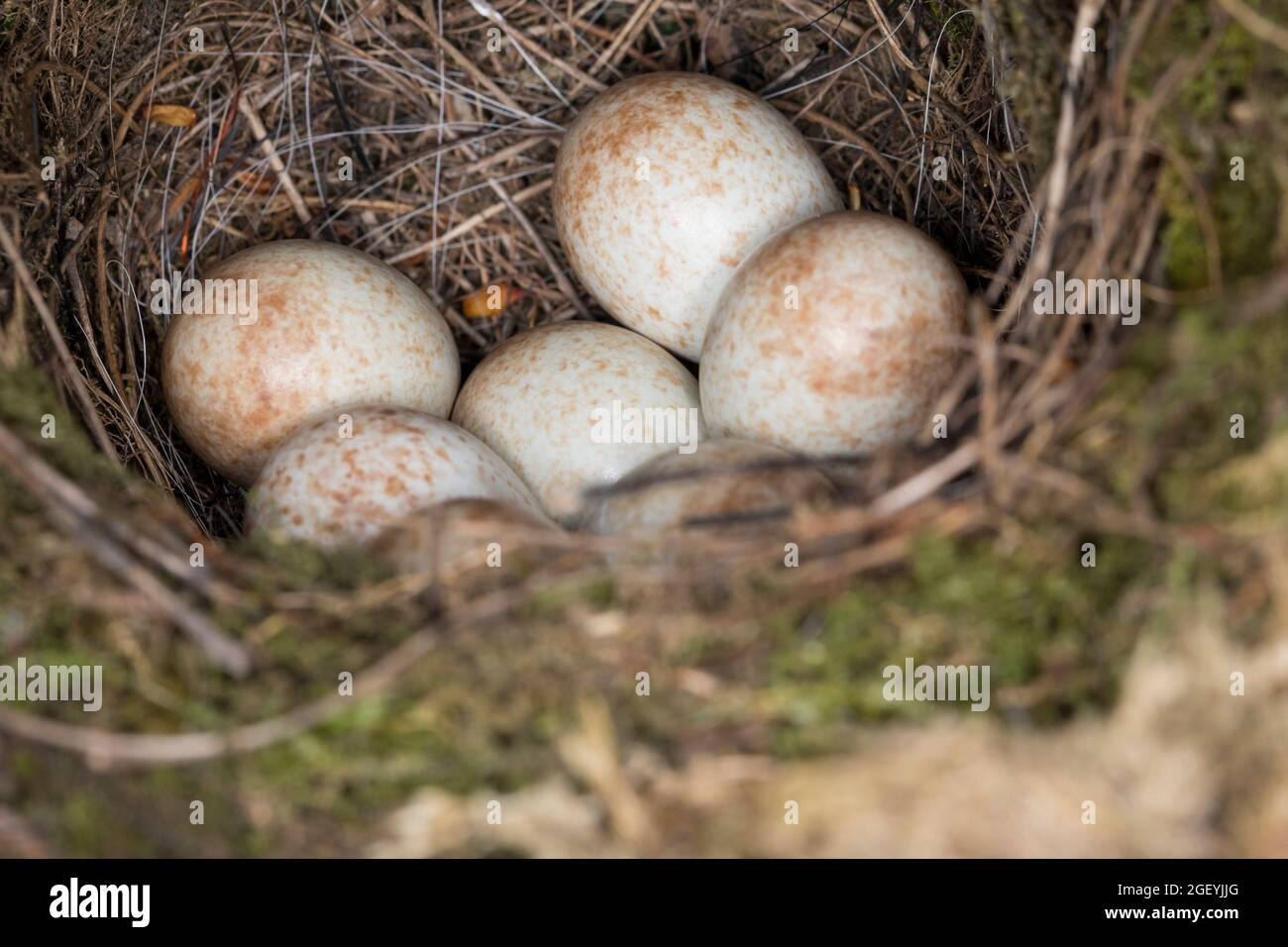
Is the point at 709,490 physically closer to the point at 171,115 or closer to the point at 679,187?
the point at 679,187

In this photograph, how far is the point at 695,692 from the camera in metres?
1.29

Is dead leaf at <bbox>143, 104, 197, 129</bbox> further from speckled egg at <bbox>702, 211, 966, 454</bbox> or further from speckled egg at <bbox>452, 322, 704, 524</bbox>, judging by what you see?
speckled egg at <bbox>702, 211, 966, 454</bbox>

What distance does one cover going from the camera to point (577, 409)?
217 cm

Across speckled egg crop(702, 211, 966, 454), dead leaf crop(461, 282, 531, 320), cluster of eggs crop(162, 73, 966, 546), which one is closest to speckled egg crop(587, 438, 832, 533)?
cluster of eggs crop(162, 73, 966, 546)

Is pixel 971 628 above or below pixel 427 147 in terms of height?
below

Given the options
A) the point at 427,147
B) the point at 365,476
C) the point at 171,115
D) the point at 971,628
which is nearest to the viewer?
the point at 971,628

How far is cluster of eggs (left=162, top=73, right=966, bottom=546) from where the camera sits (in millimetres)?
1868

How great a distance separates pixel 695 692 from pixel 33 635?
32.4 inches

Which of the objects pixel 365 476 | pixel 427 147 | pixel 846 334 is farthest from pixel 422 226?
pixel 846 334

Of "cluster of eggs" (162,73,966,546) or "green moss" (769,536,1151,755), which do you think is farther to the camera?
"cluster of eggs" (162,73,966,546)

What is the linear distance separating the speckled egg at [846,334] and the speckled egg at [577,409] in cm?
23

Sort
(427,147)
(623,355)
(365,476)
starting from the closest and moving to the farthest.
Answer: (365,476)
(623,355)
(427,147)

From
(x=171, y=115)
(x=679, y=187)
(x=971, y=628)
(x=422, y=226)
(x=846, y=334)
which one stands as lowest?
(x=971, y=628)

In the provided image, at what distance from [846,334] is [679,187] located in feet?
1.56
